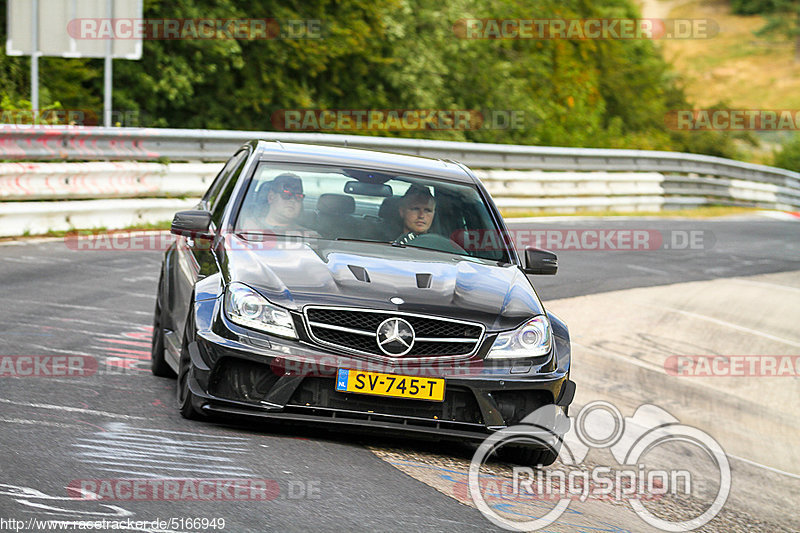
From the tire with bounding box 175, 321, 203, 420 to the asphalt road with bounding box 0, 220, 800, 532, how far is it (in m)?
0.06

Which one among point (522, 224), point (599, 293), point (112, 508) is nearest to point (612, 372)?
point (599, 293)

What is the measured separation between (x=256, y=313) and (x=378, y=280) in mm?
645

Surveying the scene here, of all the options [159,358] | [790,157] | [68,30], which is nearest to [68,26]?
[68,30]

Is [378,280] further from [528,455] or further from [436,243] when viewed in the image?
[528,455]

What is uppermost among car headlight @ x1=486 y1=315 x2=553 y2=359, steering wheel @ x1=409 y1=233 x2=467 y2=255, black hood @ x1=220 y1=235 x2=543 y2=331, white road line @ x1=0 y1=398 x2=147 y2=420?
steering wheel @ x1=409 y1=233 x2=467 y2=255

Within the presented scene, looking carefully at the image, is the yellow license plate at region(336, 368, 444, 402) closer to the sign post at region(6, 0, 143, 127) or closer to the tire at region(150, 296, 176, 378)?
the tire at region(150, 296, 176, 378)

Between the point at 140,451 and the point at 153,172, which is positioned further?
the point at 153,172

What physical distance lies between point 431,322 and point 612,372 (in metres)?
4.66

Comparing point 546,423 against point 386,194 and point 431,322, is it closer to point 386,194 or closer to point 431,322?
point 431,322

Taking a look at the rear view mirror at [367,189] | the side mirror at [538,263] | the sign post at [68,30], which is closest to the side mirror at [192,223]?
the rear view mirror at [367,189]

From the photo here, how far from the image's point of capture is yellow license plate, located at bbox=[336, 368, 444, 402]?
5715 millimetres

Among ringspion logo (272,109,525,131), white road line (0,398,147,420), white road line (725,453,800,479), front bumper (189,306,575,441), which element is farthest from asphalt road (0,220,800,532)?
ringspion logo (272,109,525,131)

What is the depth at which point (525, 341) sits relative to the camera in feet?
19.8

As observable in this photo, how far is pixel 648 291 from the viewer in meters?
13.9
